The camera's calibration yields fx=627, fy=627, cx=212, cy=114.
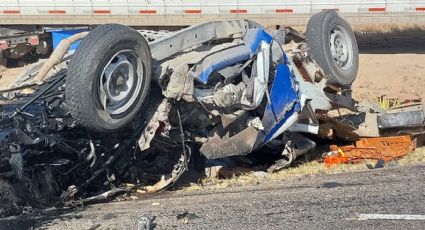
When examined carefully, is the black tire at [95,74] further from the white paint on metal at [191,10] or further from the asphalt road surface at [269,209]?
the white paint on metal at [191,10]

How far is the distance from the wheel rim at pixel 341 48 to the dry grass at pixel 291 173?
3.90ft

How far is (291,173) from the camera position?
714cm

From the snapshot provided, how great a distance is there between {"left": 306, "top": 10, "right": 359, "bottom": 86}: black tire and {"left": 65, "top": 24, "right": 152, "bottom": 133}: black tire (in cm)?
242

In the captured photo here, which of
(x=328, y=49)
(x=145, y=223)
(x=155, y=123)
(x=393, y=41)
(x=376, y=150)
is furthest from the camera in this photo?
(x=393, y=41)

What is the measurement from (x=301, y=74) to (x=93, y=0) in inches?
416

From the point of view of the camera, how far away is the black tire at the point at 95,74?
489 centimetres

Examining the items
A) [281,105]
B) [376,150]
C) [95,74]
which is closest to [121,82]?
[95,74]

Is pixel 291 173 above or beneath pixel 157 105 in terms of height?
beneath

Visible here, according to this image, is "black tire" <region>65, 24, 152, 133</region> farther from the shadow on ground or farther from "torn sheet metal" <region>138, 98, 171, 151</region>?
the shadow on ground

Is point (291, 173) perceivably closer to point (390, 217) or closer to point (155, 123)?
point (155, 123)

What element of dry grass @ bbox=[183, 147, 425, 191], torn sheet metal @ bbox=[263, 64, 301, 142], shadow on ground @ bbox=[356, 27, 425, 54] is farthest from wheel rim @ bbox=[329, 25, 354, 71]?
shadow on ground @ bbox=[356, 27, 425, 54]

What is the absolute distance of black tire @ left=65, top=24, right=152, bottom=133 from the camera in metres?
4.89

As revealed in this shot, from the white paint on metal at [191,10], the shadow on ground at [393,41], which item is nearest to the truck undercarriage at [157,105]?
the white paint on metal at [191,10]

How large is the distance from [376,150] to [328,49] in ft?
5.33
